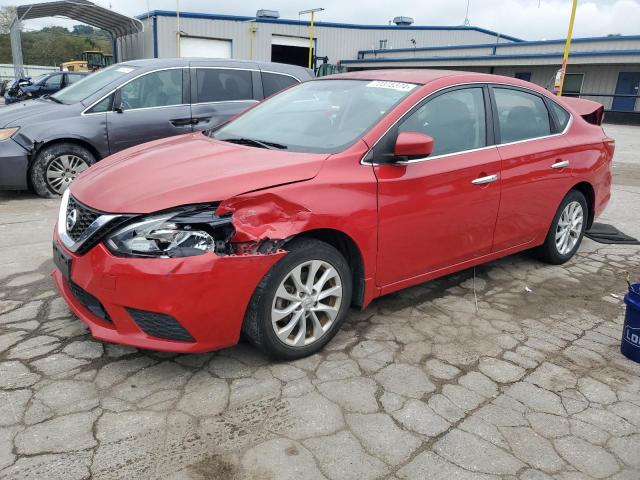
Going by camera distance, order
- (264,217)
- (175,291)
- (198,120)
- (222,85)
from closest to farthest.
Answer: (175,291) → (264,217) → (198,120) → (222,85)

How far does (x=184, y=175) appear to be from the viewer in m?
2.85

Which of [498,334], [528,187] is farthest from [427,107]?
[498,334]

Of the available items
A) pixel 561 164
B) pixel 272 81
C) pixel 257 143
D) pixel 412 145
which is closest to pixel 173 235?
pixel 257 143

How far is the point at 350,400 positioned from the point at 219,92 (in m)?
5.65

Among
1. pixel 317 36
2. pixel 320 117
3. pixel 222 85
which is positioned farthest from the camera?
pixel 317 36

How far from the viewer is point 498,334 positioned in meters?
3.55

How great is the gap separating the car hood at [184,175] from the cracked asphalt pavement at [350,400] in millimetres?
946

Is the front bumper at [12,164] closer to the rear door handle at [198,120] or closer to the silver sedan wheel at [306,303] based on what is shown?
the rear door handle at [198,120]

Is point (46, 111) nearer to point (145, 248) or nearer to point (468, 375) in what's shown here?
point (145, 248)

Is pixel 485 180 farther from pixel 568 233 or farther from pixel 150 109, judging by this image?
pixel 150 109

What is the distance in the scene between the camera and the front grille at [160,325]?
2607mm

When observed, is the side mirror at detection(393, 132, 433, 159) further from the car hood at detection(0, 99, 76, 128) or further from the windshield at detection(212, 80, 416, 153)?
the car hood at detection(0, 99, 76, 128)

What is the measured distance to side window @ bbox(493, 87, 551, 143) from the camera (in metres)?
4.04

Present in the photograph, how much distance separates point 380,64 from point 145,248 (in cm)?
3499
